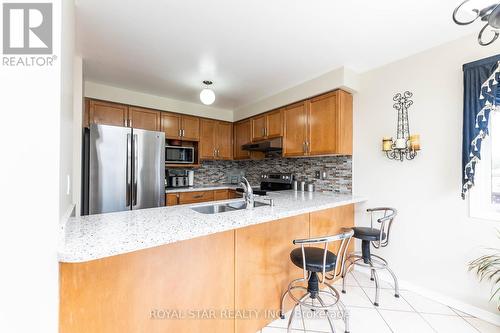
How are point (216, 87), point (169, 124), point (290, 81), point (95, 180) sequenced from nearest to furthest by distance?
point (95, 180), point (290, 81), point (216, 87), point (169, 124)

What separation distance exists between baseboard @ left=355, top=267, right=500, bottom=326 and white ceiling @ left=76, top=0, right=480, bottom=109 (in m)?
2.39

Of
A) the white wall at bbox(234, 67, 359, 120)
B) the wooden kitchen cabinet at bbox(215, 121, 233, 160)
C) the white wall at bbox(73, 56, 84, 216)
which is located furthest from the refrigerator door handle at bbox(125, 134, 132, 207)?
the white wall at bbox(234, 67, 359, 120)

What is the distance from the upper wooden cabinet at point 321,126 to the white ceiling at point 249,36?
37 cm

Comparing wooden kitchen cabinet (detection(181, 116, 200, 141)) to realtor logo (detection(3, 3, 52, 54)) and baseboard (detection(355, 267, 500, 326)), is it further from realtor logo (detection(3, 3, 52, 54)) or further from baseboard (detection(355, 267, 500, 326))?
baseboard (detection(355, 267, 500, 326))

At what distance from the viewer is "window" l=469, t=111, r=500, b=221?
6.17 feet

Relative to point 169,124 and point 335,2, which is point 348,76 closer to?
point 335,2

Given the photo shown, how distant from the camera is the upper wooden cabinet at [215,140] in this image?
13.5ft

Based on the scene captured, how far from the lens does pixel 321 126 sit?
2895mm

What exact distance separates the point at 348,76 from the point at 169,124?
2773mm

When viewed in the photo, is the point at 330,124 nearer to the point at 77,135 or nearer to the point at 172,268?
the point at 172,268

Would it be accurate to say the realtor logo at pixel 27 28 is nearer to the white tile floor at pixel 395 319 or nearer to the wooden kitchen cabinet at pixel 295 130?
the white tile floor at pixel 395 319

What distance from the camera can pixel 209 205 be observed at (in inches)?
78.0

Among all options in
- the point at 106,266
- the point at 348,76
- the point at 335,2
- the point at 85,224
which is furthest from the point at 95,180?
the point at 348,76

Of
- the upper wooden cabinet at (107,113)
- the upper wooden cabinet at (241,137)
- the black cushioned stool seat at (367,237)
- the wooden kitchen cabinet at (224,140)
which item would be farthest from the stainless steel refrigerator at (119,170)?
the black cushioned stool seat at (367,237)
